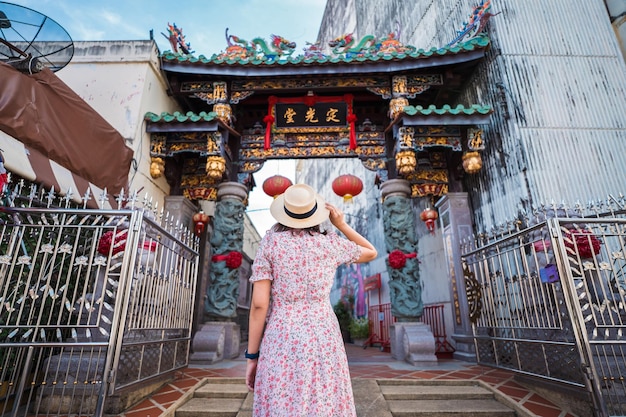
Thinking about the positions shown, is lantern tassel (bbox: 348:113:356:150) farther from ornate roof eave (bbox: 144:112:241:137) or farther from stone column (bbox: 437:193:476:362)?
ornate roof eave (bbox: 144:112:241:137)

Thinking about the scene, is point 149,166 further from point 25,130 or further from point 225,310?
point 225,310

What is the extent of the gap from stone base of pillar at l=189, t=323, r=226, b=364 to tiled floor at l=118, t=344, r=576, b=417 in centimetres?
20

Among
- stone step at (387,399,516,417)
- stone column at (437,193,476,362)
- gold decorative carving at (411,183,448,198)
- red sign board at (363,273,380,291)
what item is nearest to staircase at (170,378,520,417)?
stone step at (387,399,516,417)

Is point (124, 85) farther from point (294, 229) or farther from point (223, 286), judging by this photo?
point (294, 229)

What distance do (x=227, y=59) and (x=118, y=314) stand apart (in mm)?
5574

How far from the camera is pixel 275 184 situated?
7.00 metres

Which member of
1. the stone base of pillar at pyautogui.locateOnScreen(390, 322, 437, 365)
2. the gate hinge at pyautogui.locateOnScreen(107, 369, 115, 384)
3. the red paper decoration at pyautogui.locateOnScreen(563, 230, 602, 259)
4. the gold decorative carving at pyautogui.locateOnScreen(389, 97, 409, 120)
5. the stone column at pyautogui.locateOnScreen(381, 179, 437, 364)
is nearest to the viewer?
the gate hinge at pyautogui.locateOnScreen(107, 369, 115, 384)

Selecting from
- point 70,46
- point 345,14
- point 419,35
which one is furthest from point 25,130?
point 345,14

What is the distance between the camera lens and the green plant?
10.9m

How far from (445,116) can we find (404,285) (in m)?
3.23

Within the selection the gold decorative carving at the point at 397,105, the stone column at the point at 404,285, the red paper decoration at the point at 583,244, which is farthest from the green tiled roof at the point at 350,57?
the red paper decoration at the point at 583,244

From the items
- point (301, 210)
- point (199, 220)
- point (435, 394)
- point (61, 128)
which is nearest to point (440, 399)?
point (435, 394)

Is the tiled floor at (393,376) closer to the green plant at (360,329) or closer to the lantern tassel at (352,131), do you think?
the lantern tassel at (352,131)

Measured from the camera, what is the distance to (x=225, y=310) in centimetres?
638
